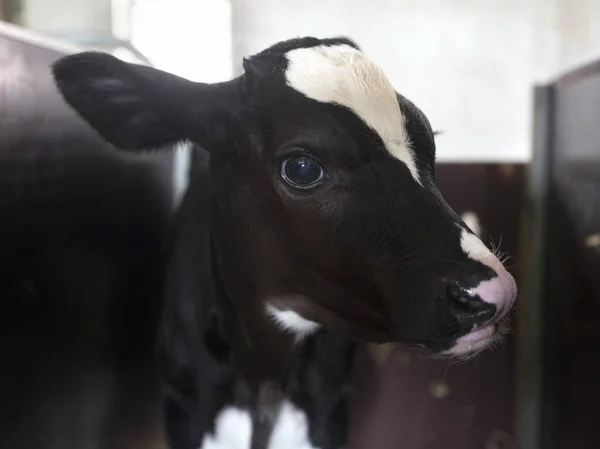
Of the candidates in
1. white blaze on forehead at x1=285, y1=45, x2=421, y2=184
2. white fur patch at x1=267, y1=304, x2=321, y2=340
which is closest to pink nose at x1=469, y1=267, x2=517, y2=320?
white blaze on forehead at x1=285, y1=45, x2=421, y2=184

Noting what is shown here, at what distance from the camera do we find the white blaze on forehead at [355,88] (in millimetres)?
557

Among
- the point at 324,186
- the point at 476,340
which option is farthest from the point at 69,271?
the point at 476,340

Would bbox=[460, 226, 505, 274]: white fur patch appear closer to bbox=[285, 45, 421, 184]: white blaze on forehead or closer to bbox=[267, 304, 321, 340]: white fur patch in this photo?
bbox=[285, 45, 421, 184]: white blaze on forehead

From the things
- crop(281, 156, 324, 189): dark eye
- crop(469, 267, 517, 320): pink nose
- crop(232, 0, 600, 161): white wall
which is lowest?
crop(469, 267, 517, 320): pink nose

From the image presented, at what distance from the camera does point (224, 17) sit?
0.68m

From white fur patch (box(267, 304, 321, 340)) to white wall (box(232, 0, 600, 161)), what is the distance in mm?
432

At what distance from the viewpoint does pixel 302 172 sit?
22.1 inches

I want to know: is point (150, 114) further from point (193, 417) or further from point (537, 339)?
point (537, 339)

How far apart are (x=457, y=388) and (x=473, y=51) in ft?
2.25

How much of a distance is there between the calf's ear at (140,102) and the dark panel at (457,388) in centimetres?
58

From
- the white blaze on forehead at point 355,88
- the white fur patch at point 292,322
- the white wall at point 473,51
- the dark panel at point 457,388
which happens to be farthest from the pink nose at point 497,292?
the dark panel at point 457,388

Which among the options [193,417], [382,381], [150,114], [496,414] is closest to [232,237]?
[150,114]

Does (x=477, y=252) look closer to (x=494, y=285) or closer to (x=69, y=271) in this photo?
(x=494, y=285)

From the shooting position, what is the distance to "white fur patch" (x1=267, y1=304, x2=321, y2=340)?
67 cm
